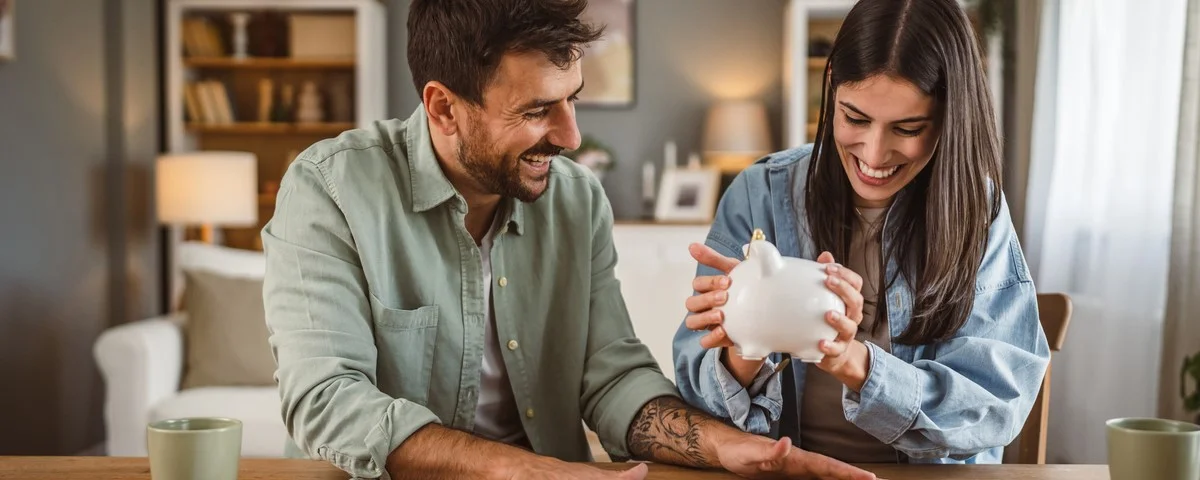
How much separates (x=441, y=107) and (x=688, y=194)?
3620mm

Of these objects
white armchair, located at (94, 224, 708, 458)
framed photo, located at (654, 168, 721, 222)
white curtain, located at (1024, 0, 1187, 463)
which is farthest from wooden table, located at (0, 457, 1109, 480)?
framed photo, located at (654, 168, 721, 222)

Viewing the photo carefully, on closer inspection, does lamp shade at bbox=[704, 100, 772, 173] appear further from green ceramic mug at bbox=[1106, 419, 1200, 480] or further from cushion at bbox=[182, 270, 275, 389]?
green ceramic mug at bbox=[1106, 419, 1200, 480]

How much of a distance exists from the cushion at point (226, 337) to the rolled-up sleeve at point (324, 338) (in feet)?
6.24

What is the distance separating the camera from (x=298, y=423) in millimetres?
1262

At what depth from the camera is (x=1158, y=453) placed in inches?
39.3

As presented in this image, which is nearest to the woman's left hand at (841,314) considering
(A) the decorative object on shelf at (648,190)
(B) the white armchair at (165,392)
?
(B) the white armchair at (165,392)

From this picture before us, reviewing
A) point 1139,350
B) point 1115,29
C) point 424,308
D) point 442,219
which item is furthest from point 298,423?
point 1115,29

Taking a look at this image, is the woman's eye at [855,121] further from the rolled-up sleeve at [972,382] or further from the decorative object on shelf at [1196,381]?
the decorative object on shelf at [1196,381]

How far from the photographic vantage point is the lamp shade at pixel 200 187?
170 inches

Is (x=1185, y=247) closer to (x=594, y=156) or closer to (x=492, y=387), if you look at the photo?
(x=492, y=387)

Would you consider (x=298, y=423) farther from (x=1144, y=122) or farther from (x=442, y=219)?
(x=1144, y=122)

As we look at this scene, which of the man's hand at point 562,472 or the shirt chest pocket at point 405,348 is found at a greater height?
the shirt chest pocket at point 405,348

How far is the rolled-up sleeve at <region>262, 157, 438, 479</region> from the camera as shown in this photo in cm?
121

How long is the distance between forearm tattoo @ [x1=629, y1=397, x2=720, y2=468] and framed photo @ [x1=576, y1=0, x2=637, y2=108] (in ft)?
13.6
